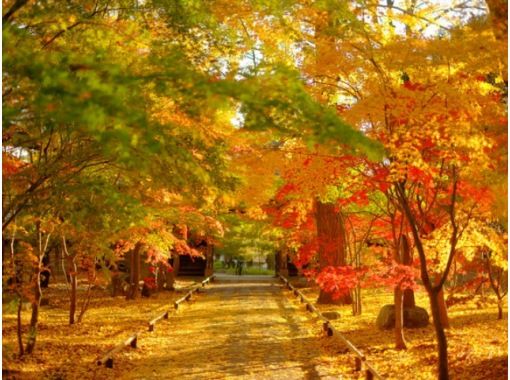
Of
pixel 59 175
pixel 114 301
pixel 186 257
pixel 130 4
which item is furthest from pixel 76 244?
pixel 186 257

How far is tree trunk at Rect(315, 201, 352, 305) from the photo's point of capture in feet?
72.6

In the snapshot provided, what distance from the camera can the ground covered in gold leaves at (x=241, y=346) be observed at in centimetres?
1023

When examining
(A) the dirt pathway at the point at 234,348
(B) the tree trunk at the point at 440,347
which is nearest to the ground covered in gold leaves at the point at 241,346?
(A) the dirt pathway at the point at 234,348

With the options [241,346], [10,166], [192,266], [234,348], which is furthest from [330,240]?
[192,266]

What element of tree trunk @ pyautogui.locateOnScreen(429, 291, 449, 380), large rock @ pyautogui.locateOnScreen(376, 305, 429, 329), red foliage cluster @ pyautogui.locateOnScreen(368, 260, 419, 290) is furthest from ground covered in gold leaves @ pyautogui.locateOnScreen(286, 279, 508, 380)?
red foliage cluster @ pyautogui.locateOnScreen(368, 260, 419, 290)

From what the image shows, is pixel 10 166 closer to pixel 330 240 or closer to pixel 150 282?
pixel 330 240

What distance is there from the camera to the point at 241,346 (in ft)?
42.8

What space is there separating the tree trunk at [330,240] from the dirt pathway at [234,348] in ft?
8.04

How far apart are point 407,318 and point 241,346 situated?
5084mm

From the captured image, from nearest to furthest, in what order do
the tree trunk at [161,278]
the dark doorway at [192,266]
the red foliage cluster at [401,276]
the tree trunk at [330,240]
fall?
1. the red foliage cluster at [401,276]
2. the tree trunk at [330,240]
3. the tree trunk at [161,278]
4. the dark doorway at [192,266]

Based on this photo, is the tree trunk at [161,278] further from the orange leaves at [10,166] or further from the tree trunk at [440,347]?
the tree trunk at [440,347]

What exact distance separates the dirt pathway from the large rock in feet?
5.95

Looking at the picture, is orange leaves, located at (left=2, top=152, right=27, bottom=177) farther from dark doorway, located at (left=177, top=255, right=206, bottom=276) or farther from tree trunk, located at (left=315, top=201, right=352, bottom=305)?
dark doorway, located at (left=177, top=255, right=206, bottom=276)

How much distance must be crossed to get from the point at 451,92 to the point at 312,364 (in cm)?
594
